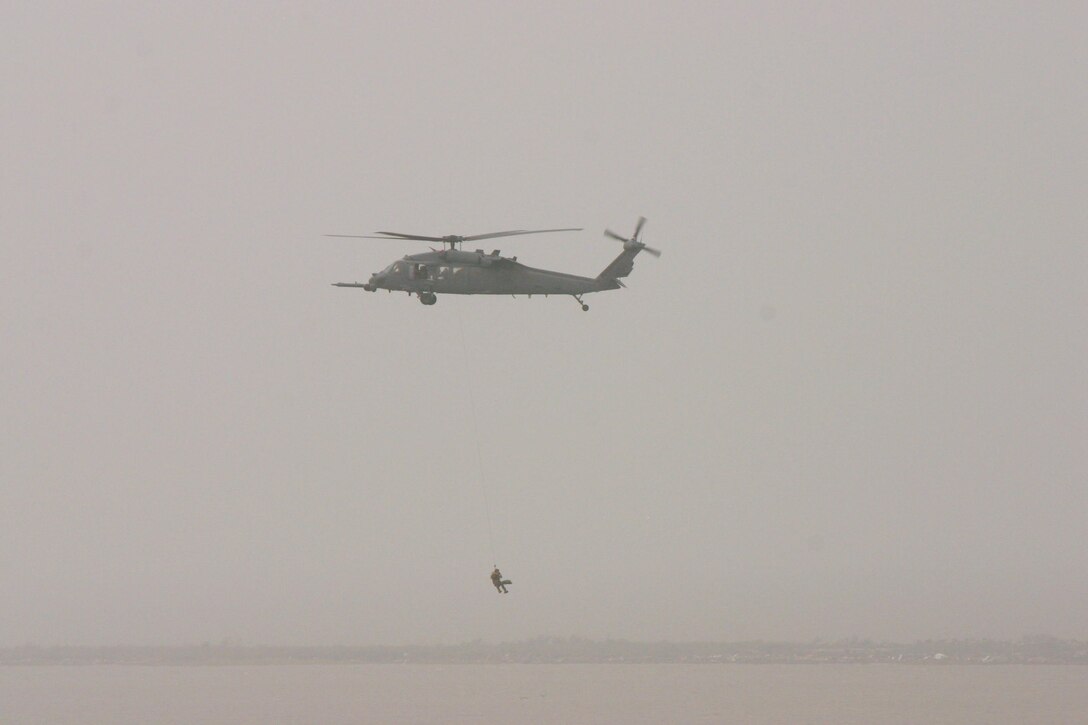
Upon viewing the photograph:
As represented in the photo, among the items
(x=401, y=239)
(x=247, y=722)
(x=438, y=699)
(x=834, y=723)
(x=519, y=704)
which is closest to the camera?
(x=401, y=239)

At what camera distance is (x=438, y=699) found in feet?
646

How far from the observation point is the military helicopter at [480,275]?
54531mm

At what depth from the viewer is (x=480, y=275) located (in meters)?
54.5

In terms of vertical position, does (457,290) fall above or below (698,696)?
above

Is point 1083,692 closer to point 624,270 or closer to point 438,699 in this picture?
point 438,699

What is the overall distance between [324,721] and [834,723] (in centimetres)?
6844

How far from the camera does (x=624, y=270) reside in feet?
182

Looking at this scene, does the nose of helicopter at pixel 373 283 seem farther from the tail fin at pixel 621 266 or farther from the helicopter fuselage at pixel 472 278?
the tail fin at pixel 621 266

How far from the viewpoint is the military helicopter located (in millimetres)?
54531

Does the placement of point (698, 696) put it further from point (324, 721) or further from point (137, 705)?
point (137, 705)

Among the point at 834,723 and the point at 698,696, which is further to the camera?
the point at 698,696

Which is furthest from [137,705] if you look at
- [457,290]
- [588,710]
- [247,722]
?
[457,290]

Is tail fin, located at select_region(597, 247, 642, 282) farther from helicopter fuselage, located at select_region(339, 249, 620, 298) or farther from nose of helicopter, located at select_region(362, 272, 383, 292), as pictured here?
nose of helicopter, located at select_region(362, 272, 383, 292)

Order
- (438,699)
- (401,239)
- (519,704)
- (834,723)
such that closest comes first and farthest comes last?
(401,239) < (834,723) < (519,704) < (438,699)
